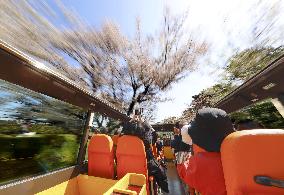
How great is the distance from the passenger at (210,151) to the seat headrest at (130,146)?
1513 millimetres

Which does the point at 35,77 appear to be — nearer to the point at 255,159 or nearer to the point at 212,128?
the point at 212,128

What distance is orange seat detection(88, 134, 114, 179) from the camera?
3311 mm

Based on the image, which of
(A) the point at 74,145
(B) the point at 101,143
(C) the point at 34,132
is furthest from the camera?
(A) the point at 74,145

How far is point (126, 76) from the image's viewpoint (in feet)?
41.9

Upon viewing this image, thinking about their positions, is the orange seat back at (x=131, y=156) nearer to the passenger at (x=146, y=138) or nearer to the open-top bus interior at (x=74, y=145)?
the open-top bus interior at (x=74, y=145)

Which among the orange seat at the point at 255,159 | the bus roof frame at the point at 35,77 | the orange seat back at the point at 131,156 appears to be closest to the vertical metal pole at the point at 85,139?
the bus roof frame at the point at 35,77

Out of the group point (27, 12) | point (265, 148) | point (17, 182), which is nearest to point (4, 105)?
point (17, 182)

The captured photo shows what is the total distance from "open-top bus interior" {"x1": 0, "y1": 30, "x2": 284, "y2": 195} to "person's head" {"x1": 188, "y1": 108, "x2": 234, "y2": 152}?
39cm

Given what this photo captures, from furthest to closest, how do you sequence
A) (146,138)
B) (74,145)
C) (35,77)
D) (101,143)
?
1. (74,145)
2. (146,138)
3. (101,143)
4. (35,77)

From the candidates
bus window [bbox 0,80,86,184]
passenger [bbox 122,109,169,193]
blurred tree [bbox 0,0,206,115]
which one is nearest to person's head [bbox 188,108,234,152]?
passenger [bbox 122,109,169,193]

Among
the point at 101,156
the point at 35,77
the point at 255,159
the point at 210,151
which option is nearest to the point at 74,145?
the point at 101,156

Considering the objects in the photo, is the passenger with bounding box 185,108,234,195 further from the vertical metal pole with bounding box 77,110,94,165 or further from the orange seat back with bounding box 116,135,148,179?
the vertical metal pole with bounding box 77,110,94,165

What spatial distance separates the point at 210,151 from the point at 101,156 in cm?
209

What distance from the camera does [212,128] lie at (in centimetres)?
164
